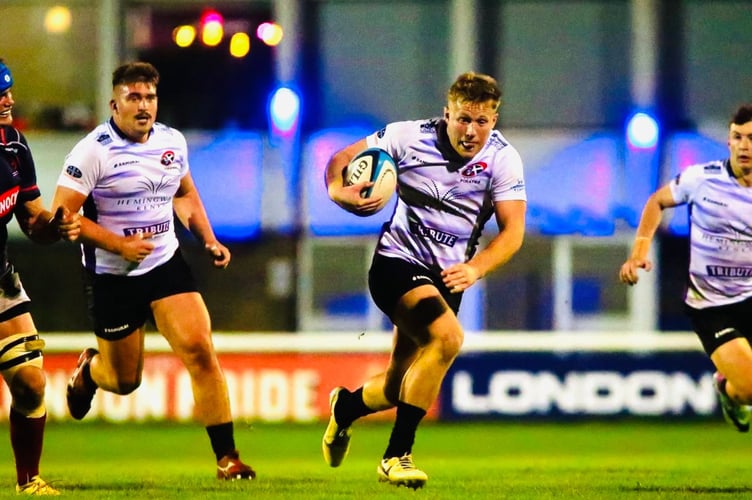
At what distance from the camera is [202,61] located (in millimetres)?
18422

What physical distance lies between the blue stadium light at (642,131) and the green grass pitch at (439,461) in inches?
150

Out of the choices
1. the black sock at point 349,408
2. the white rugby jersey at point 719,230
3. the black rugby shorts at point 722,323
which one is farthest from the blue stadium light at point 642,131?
the black sock at point 349,408

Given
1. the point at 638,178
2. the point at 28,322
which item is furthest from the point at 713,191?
the point at 638,178

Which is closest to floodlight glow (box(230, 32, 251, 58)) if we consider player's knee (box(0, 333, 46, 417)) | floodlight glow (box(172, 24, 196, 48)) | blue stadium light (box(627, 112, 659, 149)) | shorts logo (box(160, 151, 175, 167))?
floodlight glow (box(172, 24, 196, 48))

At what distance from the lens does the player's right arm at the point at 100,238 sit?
8.20m

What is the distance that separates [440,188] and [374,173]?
1.88 ft

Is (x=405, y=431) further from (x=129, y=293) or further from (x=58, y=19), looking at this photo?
(x=58, y=19)

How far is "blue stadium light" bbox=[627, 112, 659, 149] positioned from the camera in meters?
18.4

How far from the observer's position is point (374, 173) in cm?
776

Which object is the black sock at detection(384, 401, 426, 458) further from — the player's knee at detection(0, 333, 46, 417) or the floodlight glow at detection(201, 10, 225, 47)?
the floodlight glow at detection(201, 10, 225, 47)

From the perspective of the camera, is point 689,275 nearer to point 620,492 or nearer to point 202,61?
point 620,492

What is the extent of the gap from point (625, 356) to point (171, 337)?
9.08m

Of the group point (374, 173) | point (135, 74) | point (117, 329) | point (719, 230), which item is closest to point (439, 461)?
point (719, 230)

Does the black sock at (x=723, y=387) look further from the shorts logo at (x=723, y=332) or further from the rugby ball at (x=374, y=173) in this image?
the rugby ball at (x=374, y=173)
